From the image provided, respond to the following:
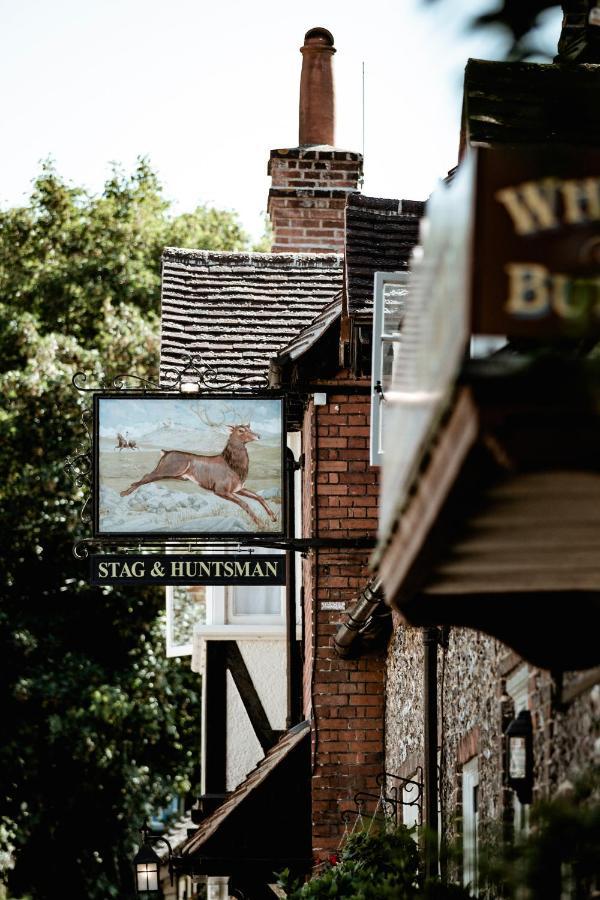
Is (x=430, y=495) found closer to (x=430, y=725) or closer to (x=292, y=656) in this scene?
(x=430, y=725)

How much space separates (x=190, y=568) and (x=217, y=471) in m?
0.73

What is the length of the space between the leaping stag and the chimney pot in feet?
25.4

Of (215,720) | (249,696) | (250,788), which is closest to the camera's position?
(250,788)

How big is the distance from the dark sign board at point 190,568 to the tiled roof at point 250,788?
1.67 metres

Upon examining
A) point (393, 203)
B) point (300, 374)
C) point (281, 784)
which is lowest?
point (281, 784)

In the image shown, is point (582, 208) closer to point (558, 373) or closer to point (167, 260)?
point (558, 373)

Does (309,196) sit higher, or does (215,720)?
(309,196)

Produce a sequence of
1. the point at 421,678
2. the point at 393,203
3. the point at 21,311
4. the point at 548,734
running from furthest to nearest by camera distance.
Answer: the point at 21,311
the point at 393,203
the point at 421,678
the point at 548,734

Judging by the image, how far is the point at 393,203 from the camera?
13695 mm

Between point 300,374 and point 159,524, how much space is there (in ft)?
5.83

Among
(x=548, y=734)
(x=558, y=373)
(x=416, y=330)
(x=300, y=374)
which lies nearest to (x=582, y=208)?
(x=558, y=373)

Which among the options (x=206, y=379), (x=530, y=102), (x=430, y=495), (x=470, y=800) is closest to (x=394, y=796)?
(x=470, y=800)

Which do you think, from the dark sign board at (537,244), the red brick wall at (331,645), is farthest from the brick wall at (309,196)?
the dark sign board at (537,244)

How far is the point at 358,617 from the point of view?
10.9m
